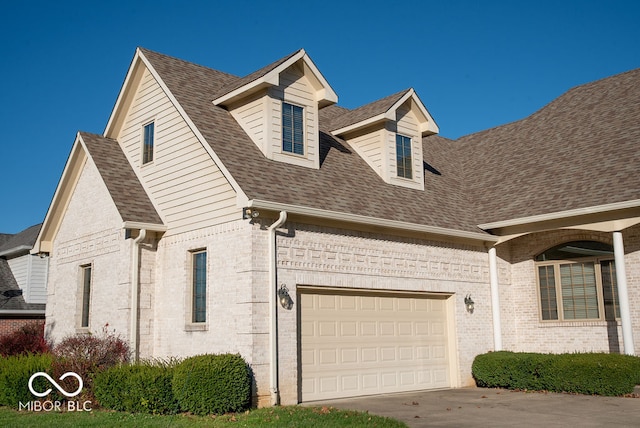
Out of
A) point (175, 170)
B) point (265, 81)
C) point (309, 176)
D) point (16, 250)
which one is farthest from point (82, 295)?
point (16, 250)

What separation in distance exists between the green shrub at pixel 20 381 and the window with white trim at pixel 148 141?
5.69 m

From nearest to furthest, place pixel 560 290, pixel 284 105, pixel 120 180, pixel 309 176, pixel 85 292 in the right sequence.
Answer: pixel 309 176 → pixel 284 105 → pixel 120 180 → pixel 85 292 → pixel 560 290

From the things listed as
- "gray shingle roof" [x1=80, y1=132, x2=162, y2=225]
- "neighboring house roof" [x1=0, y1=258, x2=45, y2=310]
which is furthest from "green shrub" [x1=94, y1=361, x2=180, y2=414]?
"neighboring house roof" [x1=0, y1=258, x2=45, y2=310]

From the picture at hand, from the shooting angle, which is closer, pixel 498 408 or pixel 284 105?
pixel 498 408

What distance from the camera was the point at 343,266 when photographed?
1479 cm

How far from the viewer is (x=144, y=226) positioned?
15.2 m

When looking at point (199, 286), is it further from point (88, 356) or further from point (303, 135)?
point (303, 135)

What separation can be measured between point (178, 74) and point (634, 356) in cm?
1308

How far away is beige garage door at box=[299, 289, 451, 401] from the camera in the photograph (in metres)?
14.2

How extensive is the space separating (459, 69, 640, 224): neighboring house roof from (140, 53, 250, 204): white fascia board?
26.4 feet

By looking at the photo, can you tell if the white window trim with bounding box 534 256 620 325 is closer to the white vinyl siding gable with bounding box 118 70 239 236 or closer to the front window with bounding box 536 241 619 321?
the front window with bounding box 536 241 619 321

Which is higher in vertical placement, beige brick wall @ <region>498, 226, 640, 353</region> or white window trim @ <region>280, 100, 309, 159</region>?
white window trim @ <region>280, 100, 309, 159</region>

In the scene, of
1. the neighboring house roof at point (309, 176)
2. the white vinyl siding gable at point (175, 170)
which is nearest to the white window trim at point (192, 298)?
the white vinyl siding gable at point (175, 170)

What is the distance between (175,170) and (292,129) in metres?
2.98
